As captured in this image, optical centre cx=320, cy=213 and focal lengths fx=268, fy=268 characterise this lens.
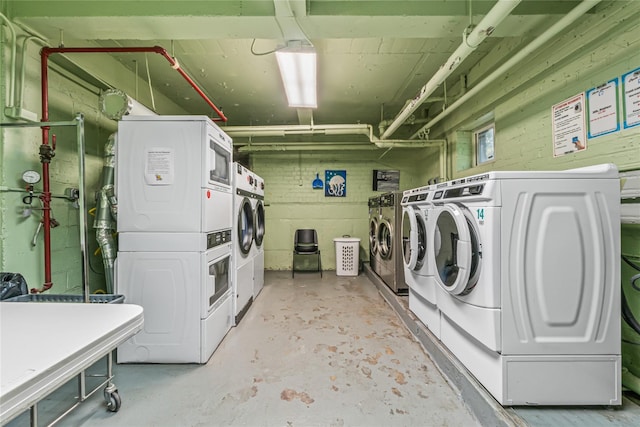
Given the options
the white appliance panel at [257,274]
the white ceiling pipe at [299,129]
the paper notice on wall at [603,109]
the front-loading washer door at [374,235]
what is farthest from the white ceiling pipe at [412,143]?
the white appliance panel at [257,274]

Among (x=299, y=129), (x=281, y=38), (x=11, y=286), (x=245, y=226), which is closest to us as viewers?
(x=11, y=286)

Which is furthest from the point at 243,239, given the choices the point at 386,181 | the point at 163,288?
the point at 386,181

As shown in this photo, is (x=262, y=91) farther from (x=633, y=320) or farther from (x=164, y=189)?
(x=633, y=320)

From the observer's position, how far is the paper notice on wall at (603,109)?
1.65 meters

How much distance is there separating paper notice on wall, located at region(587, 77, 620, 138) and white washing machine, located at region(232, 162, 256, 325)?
2.82 metres

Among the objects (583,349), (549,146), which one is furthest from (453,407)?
(549,146)

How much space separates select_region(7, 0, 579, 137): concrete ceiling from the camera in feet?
6.21

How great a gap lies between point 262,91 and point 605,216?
11.8 ft

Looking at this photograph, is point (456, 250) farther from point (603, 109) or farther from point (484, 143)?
point (484, 143)

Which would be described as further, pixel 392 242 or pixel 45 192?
pixel 392 242

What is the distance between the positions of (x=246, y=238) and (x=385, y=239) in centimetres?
191

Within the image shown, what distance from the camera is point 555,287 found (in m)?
1.43

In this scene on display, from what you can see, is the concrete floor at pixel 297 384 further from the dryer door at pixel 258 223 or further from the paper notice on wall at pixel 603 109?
the paper notice on wall at pixel 603 109

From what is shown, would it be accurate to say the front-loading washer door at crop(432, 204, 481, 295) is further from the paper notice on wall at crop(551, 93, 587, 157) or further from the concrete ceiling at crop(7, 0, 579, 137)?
the concrete ceiling at crop(7, 0, 579, 137)
